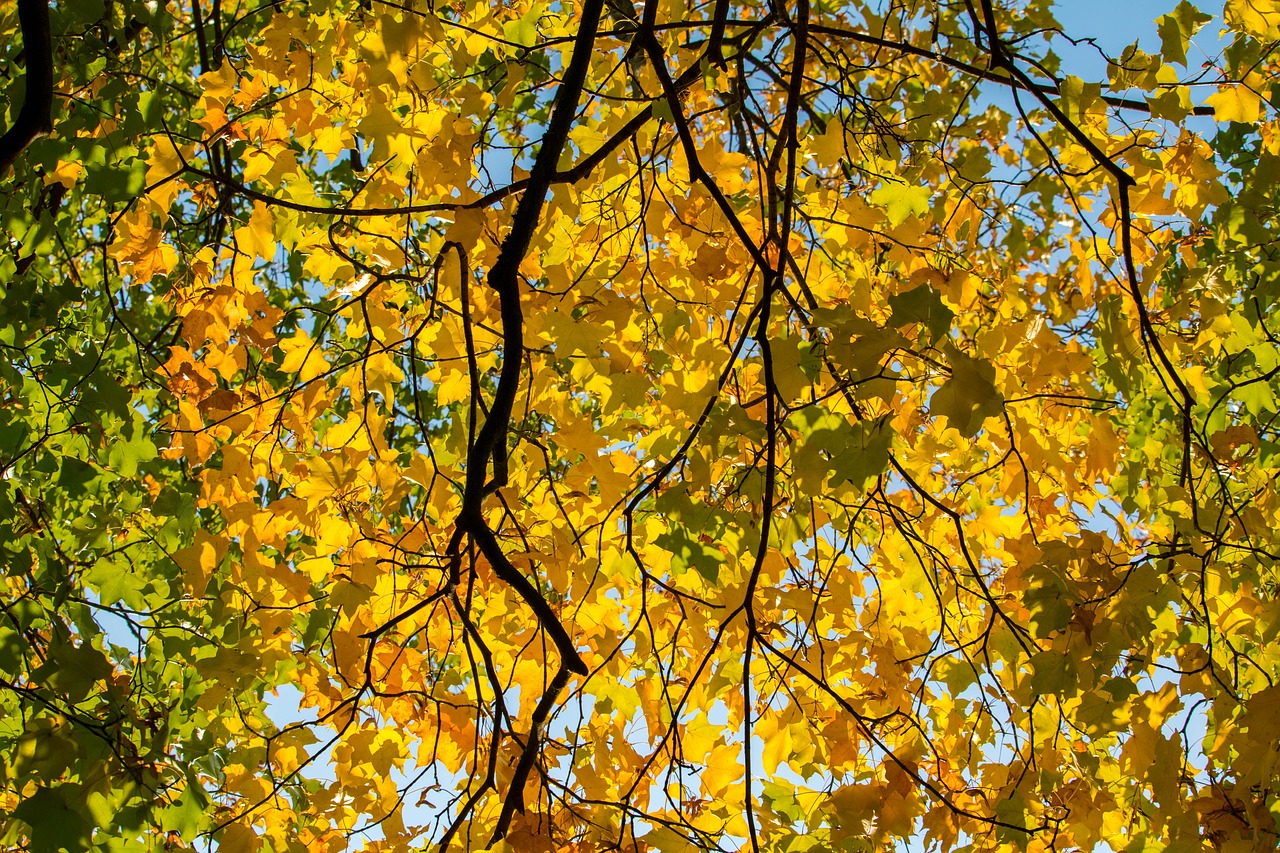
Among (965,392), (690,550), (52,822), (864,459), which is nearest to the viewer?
(965,392)

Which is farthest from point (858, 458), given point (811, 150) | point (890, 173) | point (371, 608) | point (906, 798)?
point (371, 608)

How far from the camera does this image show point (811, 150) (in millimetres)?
1927

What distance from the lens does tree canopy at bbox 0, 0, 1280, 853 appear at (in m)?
1.56

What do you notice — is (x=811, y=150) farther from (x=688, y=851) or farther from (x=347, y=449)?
(x=688, y=851)

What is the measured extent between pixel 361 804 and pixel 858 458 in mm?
1414

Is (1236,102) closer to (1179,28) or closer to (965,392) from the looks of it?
(1179,28)

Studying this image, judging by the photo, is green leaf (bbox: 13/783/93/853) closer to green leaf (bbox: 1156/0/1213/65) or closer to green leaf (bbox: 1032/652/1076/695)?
green leaf (bbox: 1032/652/1076/695)

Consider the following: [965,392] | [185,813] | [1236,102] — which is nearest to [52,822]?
[185,813]

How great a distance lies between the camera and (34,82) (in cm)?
165

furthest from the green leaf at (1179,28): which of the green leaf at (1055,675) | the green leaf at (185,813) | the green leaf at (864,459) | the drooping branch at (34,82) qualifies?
the green leaf at (185,813)

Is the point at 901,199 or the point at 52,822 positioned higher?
the point at 901,199

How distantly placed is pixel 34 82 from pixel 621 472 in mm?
1355

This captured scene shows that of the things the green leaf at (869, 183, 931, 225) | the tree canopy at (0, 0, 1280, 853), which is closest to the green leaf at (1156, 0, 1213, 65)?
the tree canopy at (0, 0, 1280, 853)

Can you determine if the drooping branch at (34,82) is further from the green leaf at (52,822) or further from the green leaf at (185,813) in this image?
the green leaf at (185,813)
